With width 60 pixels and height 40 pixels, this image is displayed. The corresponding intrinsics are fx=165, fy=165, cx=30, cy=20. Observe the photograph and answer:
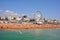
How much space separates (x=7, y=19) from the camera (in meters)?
41.7

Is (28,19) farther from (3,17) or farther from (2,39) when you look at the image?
(2,39)

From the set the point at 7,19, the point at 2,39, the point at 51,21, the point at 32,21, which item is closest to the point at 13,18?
the point at 7,19

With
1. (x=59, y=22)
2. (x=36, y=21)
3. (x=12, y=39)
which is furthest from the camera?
(x=59, y=22)

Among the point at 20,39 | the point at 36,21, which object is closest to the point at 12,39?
the point at 20,39

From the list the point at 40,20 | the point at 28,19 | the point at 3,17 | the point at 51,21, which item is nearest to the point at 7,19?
the point at 3,17

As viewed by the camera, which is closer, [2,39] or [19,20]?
[2,39]

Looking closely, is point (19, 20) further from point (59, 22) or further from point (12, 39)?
point (12, 39)

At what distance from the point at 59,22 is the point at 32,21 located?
297 inches

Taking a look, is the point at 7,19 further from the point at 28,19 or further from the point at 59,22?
the point at 59,22

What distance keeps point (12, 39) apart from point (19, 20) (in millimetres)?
23954

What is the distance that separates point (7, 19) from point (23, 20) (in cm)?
407

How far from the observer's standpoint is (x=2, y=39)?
59.0 ft

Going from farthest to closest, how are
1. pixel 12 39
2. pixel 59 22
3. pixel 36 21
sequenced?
pixel 59 22 < pixel 36 21 < pixel 12 39

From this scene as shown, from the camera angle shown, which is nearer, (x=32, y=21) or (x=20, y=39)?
(x=20, y=39)
